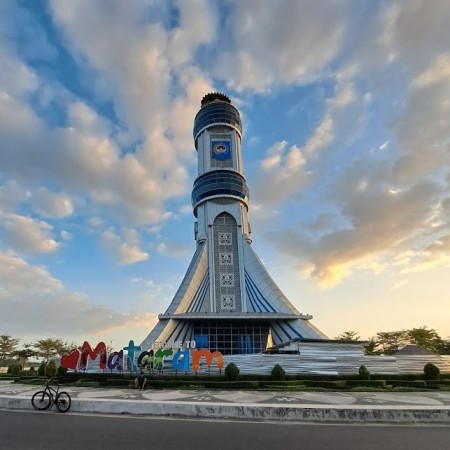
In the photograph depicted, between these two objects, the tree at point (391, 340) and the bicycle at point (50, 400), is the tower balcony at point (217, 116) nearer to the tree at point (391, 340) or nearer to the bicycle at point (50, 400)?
the tree at point (391, 340)

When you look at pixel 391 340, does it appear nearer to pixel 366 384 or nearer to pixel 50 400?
pixel 366 384

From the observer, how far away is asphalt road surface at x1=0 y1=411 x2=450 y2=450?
7.30 metres

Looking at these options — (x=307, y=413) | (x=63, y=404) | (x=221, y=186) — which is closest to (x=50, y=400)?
(x=63, y=404)

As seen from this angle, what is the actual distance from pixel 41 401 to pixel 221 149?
58763 millimetres

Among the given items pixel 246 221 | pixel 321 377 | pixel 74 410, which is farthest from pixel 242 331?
pixel 74 410

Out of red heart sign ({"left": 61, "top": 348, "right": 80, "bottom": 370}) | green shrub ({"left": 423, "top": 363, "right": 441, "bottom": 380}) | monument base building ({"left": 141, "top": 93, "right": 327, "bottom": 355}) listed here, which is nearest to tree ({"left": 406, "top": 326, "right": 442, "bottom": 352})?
monument base building ({"left": 141, "top": 93, "right": 327, "bottom": 355})

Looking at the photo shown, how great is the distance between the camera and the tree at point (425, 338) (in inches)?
2375

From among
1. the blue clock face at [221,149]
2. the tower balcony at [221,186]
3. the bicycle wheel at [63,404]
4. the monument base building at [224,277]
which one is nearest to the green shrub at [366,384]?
the bicycle wheel at [63,404]

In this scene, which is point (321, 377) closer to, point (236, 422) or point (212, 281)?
point (236, 422)

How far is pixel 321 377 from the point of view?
25719 millimetres

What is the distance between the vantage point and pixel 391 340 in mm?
64062

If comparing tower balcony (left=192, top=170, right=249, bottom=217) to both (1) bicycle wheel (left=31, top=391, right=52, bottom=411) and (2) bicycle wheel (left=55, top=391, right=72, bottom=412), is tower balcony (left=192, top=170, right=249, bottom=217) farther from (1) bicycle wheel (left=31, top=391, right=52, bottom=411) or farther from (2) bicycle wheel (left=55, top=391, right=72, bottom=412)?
(2) bicycle wheel (left=55, top=391, right=72, bottom=412)

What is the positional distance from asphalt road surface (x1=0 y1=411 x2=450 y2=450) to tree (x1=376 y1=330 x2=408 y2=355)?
60944 mm

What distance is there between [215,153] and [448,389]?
175ft
